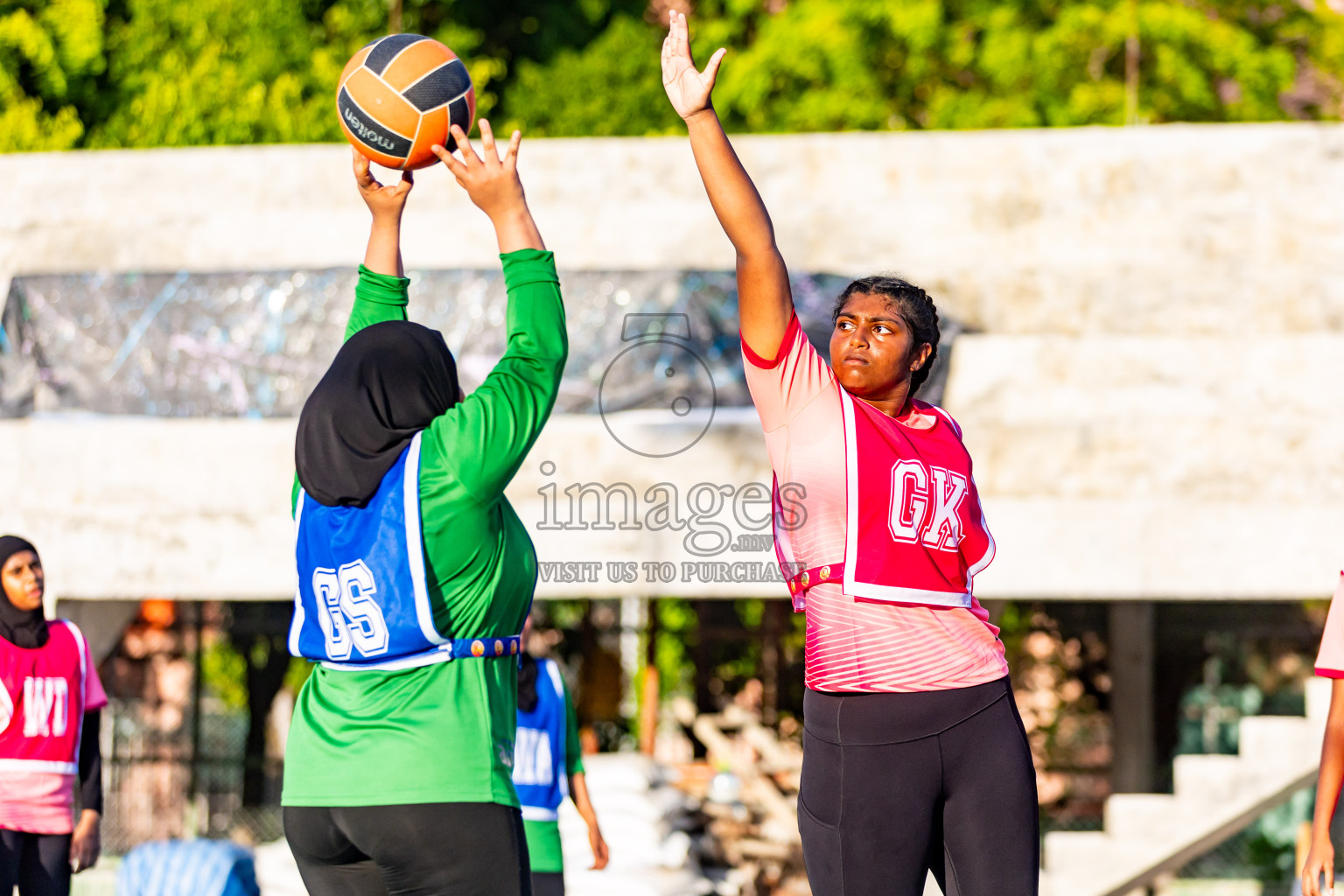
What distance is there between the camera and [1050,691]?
52.2 ft

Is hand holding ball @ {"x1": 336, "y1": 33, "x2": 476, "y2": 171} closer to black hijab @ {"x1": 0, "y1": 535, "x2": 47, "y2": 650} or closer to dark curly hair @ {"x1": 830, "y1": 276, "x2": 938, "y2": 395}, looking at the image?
dark curly hair @ {"x1": 830, "y1": 276, "x2": 938, "y2": 395}

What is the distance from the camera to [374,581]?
2.77 meters

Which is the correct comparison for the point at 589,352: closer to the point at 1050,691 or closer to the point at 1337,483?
the point at 1337,483

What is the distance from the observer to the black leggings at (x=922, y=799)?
306 centimetres

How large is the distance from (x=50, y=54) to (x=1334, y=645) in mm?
18447

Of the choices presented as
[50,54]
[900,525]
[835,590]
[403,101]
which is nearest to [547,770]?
[403,101]

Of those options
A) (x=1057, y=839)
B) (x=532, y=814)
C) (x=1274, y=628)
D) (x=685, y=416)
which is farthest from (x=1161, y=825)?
(x=1274, y=628)

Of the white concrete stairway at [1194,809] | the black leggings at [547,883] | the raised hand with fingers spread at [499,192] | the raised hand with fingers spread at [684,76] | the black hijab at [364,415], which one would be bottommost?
the white concrete stairway at [1194,809]

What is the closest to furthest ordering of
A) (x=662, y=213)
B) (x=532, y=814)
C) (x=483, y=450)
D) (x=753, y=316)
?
(x=483, y=450) → (x=753, y=316) → (x=532, y=814) → (x=662, y=213)

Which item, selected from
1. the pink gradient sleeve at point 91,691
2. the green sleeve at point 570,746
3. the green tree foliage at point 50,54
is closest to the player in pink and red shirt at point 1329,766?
the green sleeve at point 570,746

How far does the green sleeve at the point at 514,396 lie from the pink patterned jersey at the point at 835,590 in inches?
19.4

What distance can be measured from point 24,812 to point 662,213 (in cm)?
565

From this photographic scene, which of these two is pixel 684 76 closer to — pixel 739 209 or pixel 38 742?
pixel 739 209

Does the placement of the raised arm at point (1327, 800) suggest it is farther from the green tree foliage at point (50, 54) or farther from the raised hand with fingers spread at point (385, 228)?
the green tree foliage at point (50, 54)
